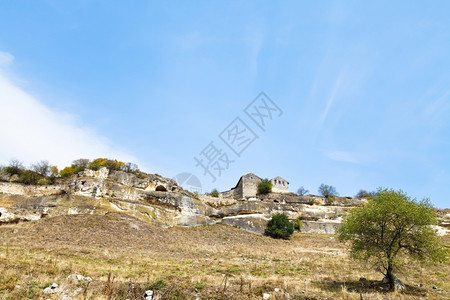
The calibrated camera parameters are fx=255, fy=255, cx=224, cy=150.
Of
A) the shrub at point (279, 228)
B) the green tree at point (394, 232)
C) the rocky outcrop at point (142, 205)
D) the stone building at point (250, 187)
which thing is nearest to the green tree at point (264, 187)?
the stone building at point (250, 187)

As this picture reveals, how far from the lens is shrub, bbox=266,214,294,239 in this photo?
46219 mm

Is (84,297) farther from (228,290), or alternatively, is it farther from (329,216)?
(329,216)

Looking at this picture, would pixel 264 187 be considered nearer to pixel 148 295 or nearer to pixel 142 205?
pixel 142 205

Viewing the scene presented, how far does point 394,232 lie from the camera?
53.3 feet

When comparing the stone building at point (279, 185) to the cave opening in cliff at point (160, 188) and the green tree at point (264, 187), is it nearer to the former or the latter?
the green tree at point (264, 187)

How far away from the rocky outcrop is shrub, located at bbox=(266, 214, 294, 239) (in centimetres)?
196

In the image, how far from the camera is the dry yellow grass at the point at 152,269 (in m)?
11.5

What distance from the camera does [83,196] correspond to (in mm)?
35469

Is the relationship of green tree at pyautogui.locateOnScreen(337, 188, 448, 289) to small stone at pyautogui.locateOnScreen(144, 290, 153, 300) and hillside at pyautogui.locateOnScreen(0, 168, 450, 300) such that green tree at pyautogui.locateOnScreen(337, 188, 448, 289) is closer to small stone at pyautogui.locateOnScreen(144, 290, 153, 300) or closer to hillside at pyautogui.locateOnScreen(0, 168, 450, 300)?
hillside at pyautogui.locateOnScreen(0, 168, 450, 300)

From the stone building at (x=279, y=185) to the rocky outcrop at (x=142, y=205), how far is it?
1006 cm

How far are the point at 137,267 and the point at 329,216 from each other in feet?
170

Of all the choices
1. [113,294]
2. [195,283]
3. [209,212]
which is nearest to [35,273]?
[113,294]

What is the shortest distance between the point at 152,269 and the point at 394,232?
51.9 feet

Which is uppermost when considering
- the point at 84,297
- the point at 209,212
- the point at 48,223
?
the point at 209,212
